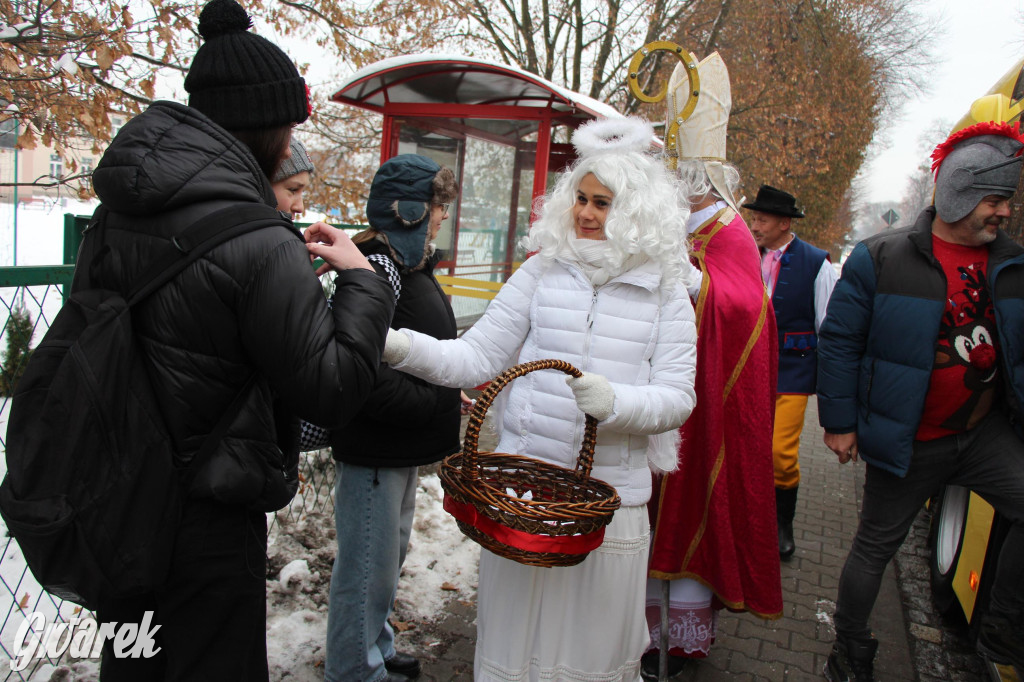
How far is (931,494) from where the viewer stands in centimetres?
297

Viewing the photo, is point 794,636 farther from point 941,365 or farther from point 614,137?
point 614,137

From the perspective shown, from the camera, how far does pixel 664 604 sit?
280 centimetres

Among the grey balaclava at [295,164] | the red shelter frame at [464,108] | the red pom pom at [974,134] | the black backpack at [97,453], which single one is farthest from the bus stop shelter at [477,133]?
the black backpack at [97,453]

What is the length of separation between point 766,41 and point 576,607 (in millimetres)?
14294

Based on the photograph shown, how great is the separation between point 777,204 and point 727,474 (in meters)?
2.46

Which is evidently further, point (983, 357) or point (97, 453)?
point (983, 357)

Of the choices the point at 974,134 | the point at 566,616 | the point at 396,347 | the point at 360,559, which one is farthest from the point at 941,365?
the point at 360,559

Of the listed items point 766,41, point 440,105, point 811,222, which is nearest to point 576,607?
point 440,105

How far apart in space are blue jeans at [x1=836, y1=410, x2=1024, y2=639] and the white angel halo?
1.63 metres

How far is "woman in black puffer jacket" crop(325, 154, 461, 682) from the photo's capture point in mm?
2514

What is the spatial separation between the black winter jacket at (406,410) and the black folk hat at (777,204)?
2.85 m

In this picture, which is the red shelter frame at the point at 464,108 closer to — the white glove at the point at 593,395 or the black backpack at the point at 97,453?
the white glove at the point at 593,395

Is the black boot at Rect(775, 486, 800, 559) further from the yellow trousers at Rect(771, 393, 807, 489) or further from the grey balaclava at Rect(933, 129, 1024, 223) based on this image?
the grey balaclava at Rect(933, 129, 1024, 223)

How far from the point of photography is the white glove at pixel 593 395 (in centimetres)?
202
